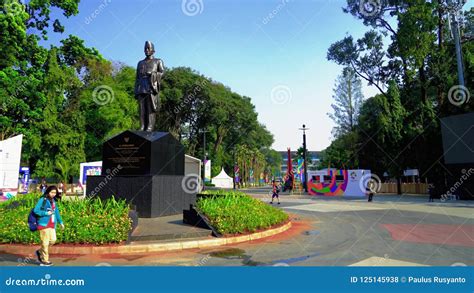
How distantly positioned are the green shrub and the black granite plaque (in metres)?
2.34

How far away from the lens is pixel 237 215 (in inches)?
329

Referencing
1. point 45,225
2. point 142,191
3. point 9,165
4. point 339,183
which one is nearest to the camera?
point 45,225

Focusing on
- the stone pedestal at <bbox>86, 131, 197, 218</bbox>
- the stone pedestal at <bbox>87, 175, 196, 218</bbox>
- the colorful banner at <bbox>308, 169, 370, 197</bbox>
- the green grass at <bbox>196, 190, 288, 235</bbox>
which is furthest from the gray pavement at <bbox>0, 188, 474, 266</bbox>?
the colorful banner at <bbox>308, 169, 370, 197</bbox>

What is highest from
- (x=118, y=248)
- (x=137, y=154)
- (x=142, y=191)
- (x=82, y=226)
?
(x=137, y=154)

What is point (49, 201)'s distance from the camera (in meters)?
5.86

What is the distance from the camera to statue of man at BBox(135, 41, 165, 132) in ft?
37.2

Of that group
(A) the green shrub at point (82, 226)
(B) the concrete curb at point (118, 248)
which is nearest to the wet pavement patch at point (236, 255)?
(B) the concrete curb at point (118, 248)

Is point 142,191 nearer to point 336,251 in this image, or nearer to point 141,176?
point 141,176

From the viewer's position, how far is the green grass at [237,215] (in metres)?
8.05

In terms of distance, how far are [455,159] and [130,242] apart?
79.6 feet

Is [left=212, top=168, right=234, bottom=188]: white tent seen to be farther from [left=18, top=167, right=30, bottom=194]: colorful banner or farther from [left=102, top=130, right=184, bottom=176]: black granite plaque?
[left=102, top=130, right=184, bottom=176]: black granite plaque

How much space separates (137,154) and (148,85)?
2.81m

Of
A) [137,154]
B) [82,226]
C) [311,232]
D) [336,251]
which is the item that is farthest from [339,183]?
[82,226]

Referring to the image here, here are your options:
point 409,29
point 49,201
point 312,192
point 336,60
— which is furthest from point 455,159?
point 49,201
